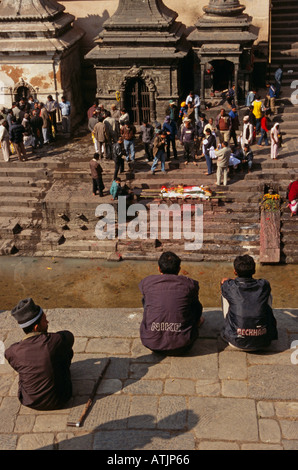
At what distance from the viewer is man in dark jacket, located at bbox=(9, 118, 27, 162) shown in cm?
1936

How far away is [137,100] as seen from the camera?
22.4 metres

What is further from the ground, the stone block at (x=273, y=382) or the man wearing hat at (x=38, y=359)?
the man wearing hat at (x=38, y=359)

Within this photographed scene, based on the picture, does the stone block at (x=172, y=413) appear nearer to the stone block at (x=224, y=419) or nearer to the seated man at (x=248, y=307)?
the stone block at (x=224, y=419)

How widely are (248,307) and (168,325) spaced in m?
1.07

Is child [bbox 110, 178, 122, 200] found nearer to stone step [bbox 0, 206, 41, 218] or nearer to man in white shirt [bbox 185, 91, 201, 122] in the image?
stone step [bbox 0, 206, 41, 218]

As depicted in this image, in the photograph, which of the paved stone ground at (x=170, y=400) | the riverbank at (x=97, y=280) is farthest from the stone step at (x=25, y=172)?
the paved stone ground at (x=170, y=400)

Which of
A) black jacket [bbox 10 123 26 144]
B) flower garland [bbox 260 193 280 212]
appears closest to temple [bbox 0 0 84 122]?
black jacket [bbox 10 123 26 144]

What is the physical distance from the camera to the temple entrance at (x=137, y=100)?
2223cm

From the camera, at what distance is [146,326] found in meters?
8.37

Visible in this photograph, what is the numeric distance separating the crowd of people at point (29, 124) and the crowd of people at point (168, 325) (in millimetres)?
12553

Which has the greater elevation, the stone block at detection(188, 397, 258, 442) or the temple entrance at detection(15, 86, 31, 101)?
the temple entrance at detection(15, 86, 31, 101)

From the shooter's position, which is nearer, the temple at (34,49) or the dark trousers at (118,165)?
the dark trousers at (118,165)

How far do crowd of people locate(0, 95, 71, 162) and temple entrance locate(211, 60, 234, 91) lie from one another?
5.54 meters
